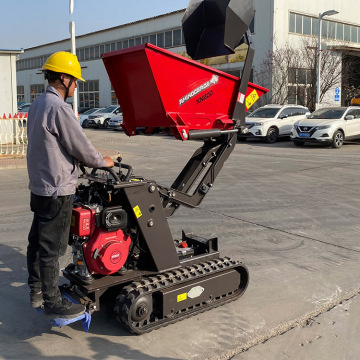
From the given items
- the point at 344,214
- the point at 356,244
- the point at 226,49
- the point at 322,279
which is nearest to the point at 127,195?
the point at 226,49

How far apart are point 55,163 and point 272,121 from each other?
18893 mm

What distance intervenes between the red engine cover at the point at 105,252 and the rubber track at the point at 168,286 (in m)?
0.23

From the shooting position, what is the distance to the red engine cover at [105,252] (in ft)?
11.9

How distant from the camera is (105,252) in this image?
11.8 ft

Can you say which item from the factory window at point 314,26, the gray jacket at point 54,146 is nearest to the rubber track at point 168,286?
the gray jacket at point 54,146

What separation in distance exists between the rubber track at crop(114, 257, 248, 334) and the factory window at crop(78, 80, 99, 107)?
45765mm

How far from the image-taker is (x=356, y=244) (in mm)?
6098

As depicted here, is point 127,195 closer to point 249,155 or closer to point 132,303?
point 132,303

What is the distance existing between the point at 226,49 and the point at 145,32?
3915 centimetres

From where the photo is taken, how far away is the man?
3381 millimetres

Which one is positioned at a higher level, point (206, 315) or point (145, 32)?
point (145, 32)

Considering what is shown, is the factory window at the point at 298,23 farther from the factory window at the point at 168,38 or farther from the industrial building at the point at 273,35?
the factory window at the point at 168,38

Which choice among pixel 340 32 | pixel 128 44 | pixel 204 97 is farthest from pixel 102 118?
pixel 204 97

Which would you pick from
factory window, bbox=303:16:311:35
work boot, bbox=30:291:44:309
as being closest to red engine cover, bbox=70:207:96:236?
work boot, bbox=30:291:44:309
